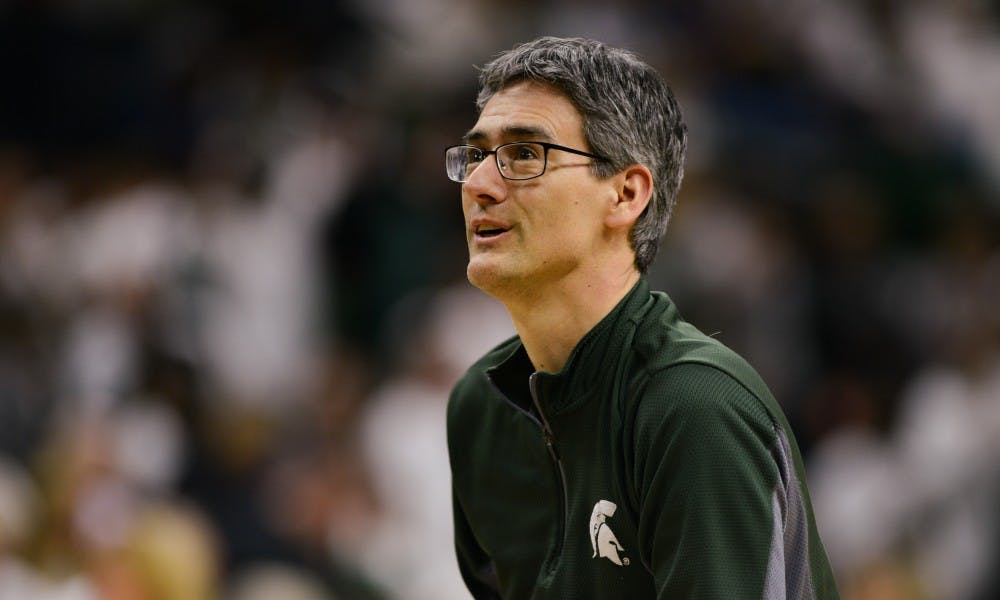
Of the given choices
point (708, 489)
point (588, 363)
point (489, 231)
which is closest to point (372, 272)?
point (489, 231)

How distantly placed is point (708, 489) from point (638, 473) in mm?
171

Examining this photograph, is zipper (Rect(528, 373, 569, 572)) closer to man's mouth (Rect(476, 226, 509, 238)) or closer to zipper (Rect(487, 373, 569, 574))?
zipper (Rect(487, 373, 569, 574))

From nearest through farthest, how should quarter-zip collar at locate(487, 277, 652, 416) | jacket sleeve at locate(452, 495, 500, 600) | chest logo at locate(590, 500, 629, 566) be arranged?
1. chest logo at locate(590, 500, 629, 566)
2. quarter-zip collar at locate(487, 277, 652, 416)
3. jacket sleeve at locate(452, 495, 500, 600)

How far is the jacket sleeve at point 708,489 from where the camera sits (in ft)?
7.27

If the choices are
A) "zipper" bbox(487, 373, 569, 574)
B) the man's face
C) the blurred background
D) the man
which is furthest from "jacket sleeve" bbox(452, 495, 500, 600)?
the blurred background

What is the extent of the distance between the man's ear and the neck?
0.11m

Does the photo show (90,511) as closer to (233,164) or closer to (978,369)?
(233,164)

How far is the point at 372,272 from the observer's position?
739 centimetres

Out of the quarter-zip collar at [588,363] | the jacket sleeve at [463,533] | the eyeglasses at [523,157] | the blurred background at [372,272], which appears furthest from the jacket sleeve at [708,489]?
the blurred background at [372,272]

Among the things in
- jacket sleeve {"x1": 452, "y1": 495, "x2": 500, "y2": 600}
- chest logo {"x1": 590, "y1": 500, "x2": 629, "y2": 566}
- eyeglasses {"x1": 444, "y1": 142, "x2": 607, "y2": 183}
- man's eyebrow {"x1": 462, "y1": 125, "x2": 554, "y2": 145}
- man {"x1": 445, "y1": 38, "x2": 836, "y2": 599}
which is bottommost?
jacket sleeve {"x1": 452, "y1": 495, "x2": 500, "y2": 600}

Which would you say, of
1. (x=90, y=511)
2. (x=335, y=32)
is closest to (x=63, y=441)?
(x=90, y=511)

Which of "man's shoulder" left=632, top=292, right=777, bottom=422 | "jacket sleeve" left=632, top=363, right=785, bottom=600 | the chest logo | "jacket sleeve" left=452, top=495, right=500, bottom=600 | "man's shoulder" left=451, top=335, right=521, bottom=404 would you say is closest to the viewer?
"jacket sleeve" left=632, top=363, right=785, bottom=600

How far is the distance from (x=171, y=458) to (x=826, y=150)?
13.3ft

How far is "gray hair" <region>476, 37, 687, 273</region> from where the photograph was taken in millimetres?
2607
